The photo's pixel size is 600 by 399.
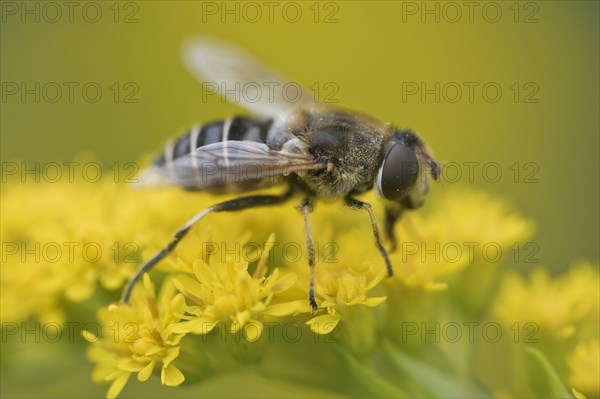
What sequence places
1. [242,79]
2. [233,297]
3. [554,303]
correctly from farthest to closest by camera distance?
[242,79], [554,303], [233,297]

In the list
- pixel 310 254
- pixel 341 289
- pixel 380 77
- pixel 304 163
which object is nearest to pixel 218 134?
pixel 304 163

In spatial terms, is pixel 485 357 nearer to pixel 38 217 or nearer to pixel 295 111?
pixel 295 111

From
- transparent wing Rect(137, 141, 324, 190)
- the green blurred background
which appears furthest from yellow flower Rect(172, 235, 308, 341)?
the green blurred background

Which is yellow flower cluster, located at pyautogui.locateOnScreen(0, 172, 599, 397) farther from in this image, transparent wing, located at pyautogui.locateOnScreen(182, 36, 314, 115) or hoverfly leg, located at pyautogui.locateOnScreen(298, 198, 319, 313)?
transparent wing, located at pyautogui.locateOnScreen(182, 36, 314, 115)

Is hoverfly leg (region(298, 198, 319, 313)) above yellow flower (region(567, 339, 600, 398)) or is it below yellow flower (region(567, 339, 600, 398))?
above

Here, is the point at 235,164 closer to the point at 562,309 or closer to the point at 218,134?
the point at 218,134

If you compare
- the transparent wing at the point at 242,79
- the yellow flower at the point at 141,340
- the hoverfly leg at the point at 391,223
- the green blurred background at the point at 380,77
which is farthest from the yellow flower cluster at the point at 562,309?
the green blurred background at the point at 380,77
